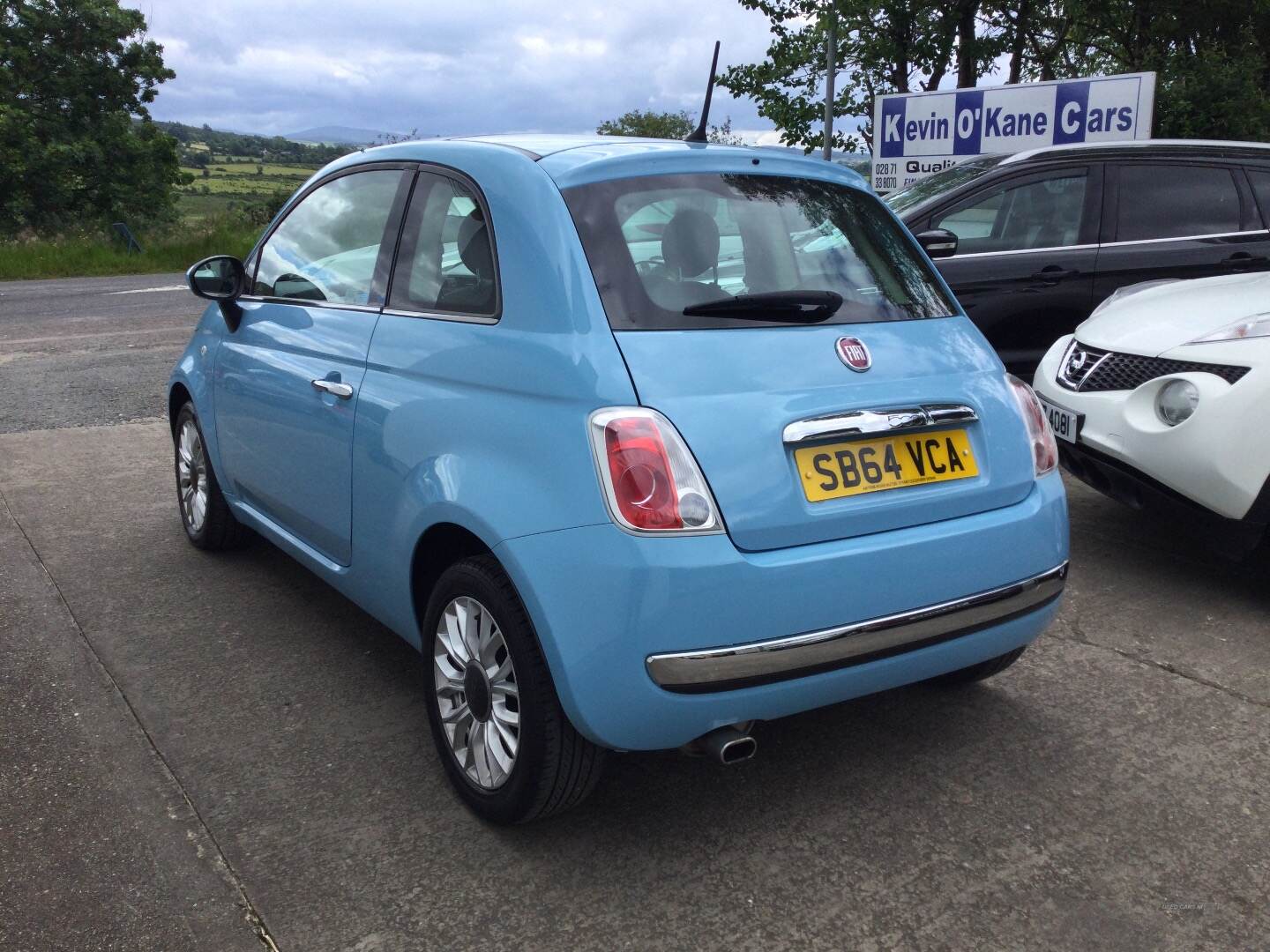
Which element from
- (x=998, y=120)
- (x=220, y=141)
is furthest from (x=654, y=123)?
(x=998, y=120)

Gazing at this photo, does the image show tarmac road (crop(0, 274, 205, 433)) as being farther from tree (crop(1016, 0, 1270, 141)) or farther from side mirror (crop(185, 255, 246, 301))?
tree (crop(1016, 0, 1270, 141))

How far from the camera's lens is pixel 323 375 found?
3.59 metres

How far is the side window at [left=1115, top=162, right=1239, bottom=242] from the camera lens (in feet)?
22.8

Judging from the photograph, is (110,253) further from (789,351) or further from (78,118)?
(789,351)

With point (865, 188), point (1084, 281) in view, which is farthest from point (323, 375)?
point (1084, 281)

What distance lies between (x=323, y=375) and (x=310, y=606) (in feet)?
4.08

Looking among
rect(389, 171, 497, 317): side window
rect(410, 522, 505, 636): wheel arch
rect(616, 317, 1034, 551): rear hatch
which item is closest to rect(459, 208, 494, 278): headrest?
rect(389, 171, 497, 317): side window

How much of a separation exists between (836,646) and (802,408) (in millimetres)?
536

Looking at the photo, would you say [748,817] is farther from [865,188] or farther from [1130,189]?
[1130,189]

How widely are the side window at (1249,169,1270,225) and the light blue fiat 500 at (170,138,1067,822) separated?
15.2ft

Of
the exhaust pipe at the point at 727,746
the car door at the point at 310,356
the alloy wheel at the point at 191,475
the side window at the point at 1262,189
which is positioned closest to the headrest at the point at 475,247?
the car door at the point at 310,356

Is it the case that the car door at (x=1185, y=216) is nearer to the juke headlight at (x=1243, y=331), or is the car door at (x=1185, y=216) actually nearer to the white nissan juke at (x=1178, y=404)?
the white nissan juke at (x=1178, y=404)

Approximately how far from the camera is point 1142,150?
6996mm

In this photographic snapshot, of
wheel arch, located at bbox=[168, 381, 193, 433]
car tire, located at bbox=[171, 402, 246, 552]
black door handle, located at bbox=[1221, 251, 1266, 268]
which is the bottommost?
car tire, located at bbox=[171, 402, 246, 552]
